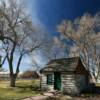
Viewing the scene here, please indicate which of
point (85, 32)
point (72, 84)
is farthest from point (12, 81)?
point (85, 32)

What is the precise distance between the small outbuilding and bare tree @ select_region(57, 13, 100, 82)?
10411mm

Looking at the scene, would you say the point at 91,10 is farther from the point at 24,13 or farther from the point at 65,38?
the point at 24,13

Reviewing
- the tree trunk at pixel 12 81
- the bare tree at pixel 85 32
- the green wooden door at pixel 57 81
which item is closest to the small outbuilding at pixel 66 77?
the green wooden door at pixel 57 81

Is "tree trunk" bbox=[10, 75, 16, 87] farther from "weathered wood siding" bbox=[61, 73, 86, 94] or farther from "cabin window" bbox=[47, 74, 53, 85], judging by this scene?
"weathered wood siding" bbox=[61, 73, 86, 94]

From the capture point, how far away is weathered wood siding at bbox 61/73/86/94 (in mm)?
22703

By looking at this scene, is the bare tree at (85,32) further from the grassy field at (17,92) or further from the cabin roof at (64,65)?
the grassy field at (17,92)

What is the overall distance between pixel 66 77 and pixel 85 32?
45.3 ft

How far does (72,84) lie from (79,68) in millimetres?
2317

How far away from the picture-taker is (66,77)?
23.4 metres

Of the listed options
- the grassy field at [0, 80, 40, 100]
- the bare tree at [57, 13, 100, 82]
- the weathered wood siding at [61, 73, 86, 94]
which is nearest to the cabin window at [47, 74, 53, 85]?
the weathered wood siding at [61, 73, 86, 94]

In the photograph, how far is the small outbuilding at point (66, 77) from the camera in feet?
75.0

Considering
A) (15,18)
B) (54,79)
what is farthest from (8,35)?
(54,79)

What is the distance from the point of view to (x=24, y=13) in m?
29.5

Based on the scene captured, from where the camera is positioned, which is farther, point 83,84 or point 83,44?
point 83,44
